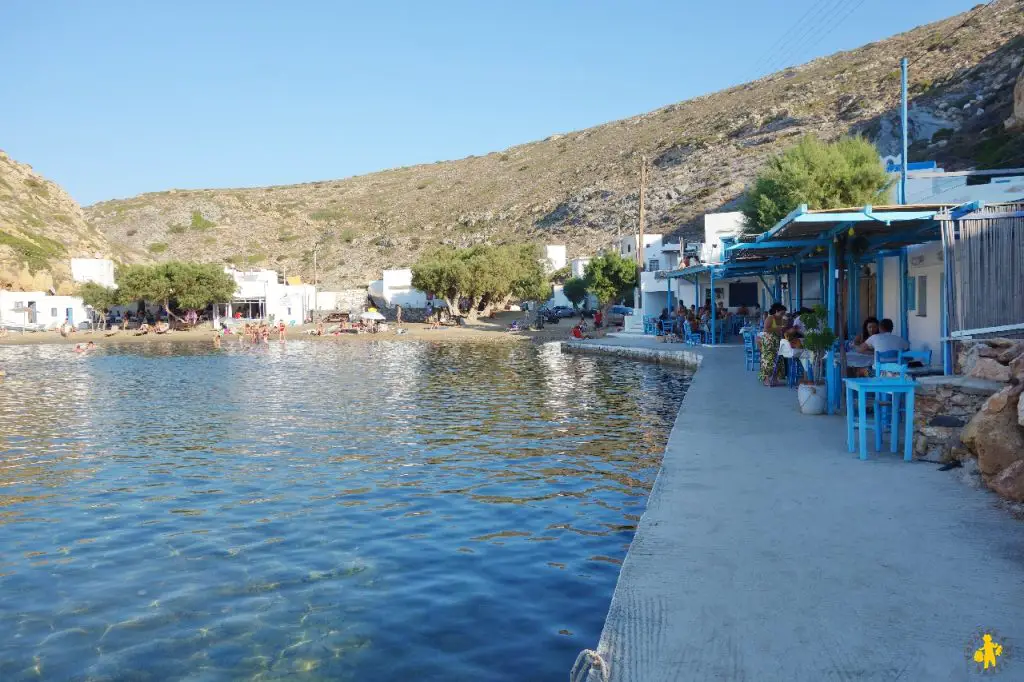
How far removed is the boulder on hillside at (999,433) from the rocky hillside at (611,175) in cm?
4121

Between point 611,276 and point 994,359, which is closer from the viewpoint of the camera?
point 994,359

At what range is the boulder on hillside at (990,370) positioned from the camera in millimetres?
7508

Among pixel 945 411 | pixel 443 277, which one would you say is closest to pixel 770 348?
pixel 945 411

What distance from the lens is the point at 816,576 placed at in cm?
485

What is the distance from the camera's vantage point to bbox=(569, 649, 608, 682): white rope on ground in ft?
12.4

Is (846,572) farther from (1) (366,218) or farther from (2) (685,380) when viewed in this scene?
(1) (366,218)

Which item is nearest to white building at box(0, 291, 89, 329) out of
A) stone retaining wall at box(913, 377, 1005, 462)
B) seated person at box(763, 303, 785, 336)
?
seated person at box(763, 303, 785, 336)

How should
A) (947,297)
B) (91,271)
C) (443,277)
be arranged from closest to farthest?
1. (947,297)
2. (443,277)
3. (91,271)

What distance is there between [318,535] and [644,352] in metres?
21.1

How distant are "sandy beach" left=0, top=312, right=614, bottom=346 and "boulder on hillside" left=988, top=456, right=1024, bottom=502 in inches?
1417

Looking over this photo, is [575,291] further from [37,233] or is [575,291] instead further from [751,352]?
[751,352]

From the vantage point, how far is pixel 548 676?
4812 millimetres

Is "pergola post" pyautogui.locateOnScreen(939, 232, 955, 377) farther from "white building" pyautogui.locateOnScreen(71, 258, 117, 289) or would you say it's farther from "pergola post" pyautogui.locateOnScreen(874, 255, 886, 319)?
"white building" pyautogui.locateOnScreen(71, 258, 117, 289)

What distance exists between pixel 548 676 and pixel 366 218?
4063 inches
